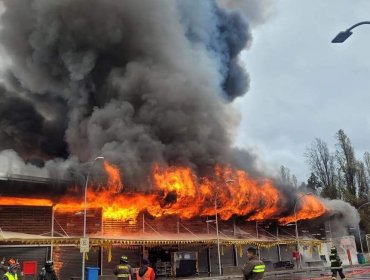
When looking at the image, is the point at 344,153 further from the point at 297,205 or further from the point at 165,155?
the point at 165,155

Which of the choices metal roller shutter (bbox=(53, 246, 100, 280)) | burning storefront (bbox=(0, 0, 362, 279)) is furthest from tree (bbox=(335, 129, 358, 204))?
metal roller shutter (bbox=(53, 246, 100, 280))

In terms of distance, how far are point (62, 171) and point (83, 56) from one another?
836 centimetres

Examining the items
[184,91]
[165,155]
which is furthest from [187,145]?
[184,91]

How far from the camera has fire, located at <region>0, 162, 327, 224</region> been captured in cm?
2489

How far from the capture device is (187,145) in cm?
2933

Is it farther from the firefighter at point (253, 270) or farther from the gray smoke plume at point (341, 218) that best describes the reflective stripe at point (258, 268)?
the gray smoke plume at point (341, 218)

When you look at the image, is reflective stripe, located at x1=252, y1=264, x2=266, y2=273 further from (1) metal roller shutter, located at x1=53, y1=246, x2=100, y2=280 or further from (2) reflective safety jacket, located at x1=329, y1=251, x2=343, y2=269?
(1) metal roller shutter, located at x1=53, y1=246, x2=100, y2=280

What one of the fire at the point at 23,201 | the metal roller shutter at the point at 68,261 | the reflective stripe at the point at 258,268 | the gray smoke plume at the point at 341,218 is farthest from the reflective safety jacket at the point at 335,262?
the gray smoke plume at the point at 341,218

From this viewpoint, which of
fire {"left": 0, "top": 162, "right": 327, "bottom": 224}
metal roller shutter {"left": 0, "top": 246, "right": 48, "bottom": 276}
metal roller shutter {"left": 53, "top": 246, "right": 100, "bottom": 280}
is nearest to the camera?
metal roller shutter {"left": 0, "top": 246, "right": 48, "bottom": 276}

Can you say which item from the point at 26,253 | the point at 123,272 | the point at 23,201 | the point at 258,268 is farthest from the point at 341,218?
the point at 258,268

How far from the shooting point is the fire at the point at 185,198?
24891mm

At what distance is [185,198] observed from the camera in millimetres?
28000

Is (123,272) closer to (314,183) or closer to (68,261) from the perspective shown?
(68,261)

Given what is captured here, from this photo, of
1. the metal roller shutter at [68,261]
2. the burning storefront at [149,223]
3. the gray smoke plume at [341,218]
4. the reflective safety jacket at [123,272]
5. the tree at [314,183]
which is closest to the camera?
the reflective safety jacket at [123,272]
